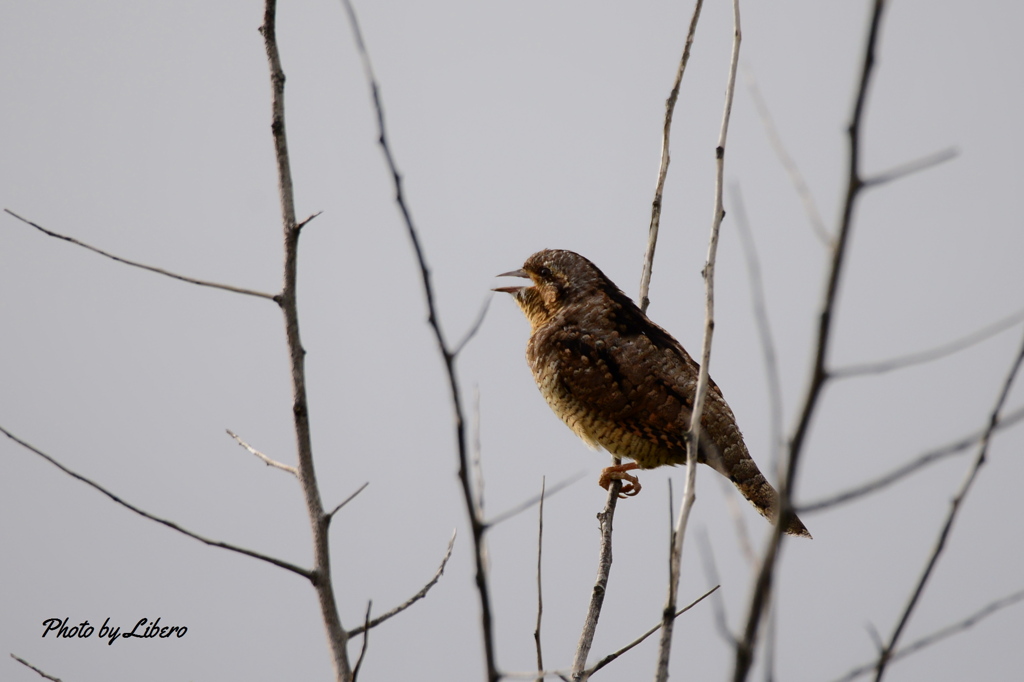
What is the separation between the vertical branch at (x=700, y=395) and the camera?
1.60 m

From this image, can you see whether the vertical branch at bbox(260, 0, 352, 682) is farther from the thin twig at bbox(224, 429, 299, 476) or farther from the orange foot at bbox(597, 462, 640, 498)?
the orange foot at bbox(597, 462, 640, 498)

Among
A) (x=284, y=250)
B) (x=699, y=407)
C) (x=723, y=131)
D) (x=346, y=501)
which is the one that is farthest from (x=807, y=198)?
(x=346, y=501)

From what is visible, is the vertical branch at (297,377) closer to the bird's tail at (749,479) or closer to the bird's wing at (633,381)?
the bird's tail at (749,479)

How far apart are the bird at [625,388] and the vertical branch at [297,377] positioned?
2.14 m

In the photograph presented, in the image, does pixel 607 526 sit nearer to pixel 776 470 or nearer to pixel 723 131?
pixel 723 131

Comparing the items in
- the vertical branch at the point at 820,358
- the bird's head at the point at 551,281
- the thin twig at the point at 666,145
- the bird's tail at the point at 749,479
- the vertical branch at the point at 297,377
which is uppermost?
the bird's head at the point at 551,281

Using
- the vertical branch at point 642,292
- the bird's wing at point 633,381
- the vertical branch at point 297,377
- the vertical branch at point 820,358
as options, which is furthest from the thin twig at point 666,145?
the vertical branch at point 820,358

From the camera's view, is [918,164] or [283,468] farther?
[283,468]

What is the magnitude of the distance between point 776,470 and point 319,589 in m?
1.06

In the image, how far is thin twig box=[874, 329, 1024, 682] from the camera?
136 centimetres

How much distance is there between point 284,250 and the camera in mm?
1940

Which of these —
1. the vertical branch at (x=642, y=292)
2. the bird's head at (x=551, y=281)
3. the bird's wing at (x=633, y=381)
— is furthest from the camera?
the bird's head at (x=551, y=281)

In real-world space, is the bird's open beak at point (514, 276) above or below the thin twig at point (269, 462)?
above

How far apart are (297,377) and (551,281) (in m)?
2.85
